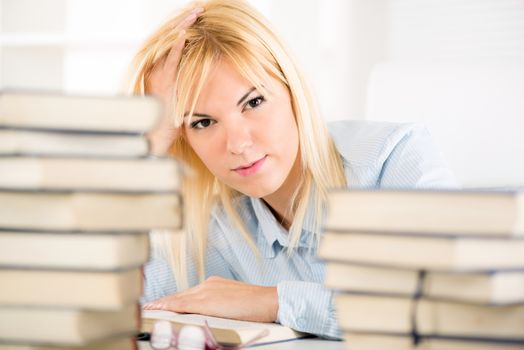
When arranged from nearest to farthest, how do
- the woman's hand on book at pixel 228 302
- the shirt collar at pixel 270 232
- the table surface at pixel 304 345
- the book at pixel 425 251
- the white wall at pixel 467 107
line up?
the book at pixel 425 251, the table surface at pixel 304 345, the woman's hand on book at pixel 228 302, the shirt collar at pixel 270 232, the white wall at pixel 467 107

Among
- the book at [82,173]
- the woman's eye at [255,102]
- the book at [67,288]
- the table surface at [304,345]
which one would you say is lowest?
the table surface at [304,345]

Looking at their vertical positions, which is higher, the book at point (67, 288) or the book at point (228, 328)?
the book at point (67, 288)

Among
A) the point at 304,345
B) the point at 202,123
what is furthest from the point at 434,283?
the point at 202,123

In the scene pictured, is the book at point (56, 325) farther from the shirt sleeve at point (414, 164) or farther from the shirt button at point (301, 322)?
the shirt sleeve at point (414, 164)

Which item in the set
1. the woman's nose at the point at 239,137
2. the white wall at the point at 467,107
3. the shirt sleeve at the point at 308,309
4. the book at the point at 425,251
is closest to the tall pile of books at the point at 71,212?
the book at the point at 425,251

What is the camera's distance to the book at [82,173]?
A: 29.4 inches

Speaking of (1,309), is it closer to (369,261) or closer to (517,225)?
(369,261)

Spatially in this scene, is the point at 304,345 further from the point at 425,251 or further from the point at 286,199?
the point at 286,199

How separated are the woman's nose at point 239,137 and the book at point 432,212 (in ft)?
2.79

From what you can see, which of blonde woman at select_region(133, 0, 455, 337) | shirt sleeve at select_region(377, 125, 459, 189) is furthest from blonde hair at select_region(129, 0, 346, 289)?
shirt sleeve at select_region(377, 125, 459, 189)

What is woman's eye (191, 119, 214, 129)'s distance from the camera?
166 centimetres

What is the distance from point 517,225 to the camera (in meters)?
0.70

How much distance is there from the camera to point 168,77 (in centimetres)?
169

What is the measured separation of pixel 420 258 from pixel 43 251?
34 centimetres
